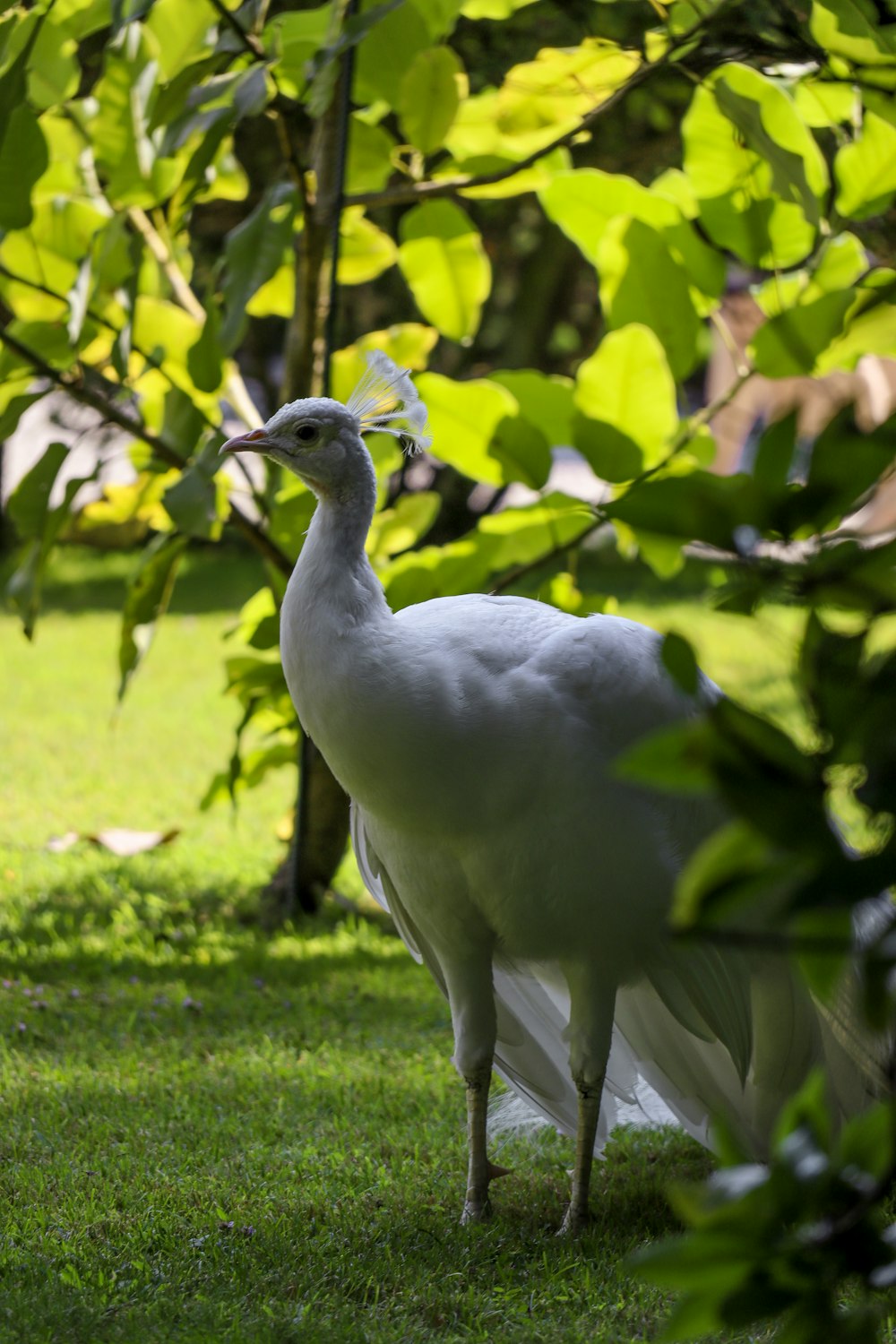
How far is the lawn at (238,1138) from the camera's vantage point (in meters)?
2.32

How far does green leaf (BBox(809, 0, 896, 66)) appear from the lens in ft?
9.53

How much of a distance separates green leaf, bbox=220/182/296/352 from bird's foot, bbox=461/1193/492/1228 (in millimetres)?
2156

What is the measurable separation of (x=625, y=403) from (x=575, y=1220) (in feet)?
6.80

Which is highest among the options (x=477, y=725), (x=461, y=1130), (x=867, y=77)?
(x=867, y=77)

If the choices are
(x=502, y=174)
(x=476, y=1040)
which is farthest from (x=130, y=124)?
(x=476, y=1040)

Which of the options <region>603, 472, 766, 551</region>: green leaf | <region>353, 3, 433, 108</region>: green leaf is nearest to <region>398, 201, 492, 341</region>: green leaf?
<region>353, 3, 433, 108</region>: green leaf

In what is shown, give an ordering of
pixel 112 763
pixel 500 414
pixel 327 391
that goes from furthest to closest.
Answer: pixel 112 763 → pixel 327 391 → pixel 500 414

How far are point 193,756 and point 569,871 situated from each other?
4.39 meters

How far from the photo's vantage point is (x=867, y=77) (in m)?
3.42

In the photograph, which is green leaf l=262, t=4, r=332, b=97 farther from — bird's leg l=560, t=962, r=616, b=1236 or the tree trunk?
bird's leg l=560, t=962, r=616, b=1236

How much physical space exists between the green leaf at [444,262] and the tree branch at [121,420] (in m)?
0.83

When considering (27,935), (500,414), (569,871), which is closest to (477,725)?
(569,871)

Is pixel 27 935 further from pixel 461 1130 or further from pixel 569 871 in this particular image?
pixel 569 871

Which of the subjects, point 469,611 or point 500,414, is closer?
point 469,611
